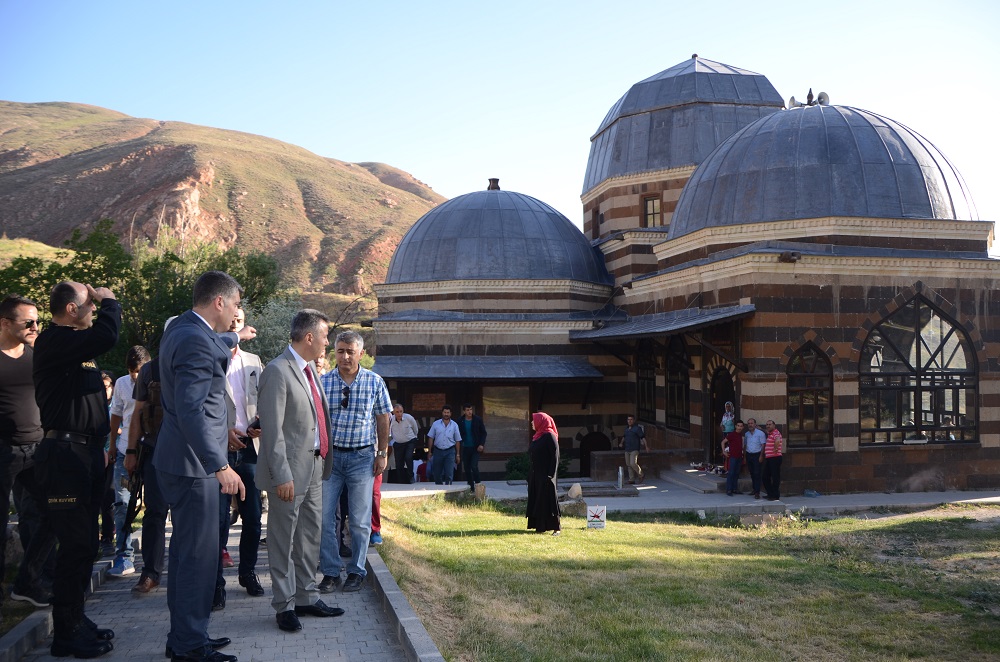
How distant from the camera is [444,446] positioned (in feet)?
50.4

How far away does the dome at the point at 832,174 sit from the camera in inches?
643

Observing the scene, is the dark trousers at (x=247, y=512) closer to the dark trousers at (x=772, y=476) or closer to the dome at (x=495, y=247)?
the dark trousers at (x=772, y=476)

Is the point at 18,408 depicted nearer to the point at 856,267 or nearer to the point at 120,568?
the point at 120,568

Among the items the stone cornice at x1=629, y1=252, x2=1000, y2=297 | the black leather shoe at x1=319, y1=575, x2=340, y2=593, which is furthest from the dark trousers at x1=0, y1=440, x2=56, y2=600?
the stone cornice at x1=629, y1=252, x2=1000, y2=297

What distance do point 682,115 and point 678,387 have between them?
9055 millimetres

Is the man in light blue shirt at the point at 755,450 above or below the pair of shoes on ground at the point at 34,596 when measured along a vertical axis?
above

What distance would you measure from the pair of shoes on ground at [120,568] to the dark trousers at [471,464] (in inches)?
312

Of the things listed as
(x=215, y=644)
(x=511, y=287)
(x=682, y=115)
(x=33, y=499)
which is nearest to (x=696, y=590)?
(x=215, y=644)

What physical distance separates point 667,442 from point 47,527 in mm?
15006

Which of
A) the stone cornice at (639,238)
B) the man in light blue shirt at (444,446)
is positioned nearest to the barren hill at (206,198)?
the stone cornice at (639,238)

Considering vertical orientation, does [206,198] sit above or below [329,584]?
above

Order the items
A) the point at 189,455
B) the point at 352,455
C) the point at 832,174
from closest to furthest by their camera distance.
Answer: the point at 189,455, the point at 352,455, the point at 832,174

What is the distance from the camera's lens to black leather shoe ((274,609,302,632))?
552cm

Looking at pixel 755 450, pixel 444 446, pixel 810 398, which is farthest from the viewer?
pixel 444 446
